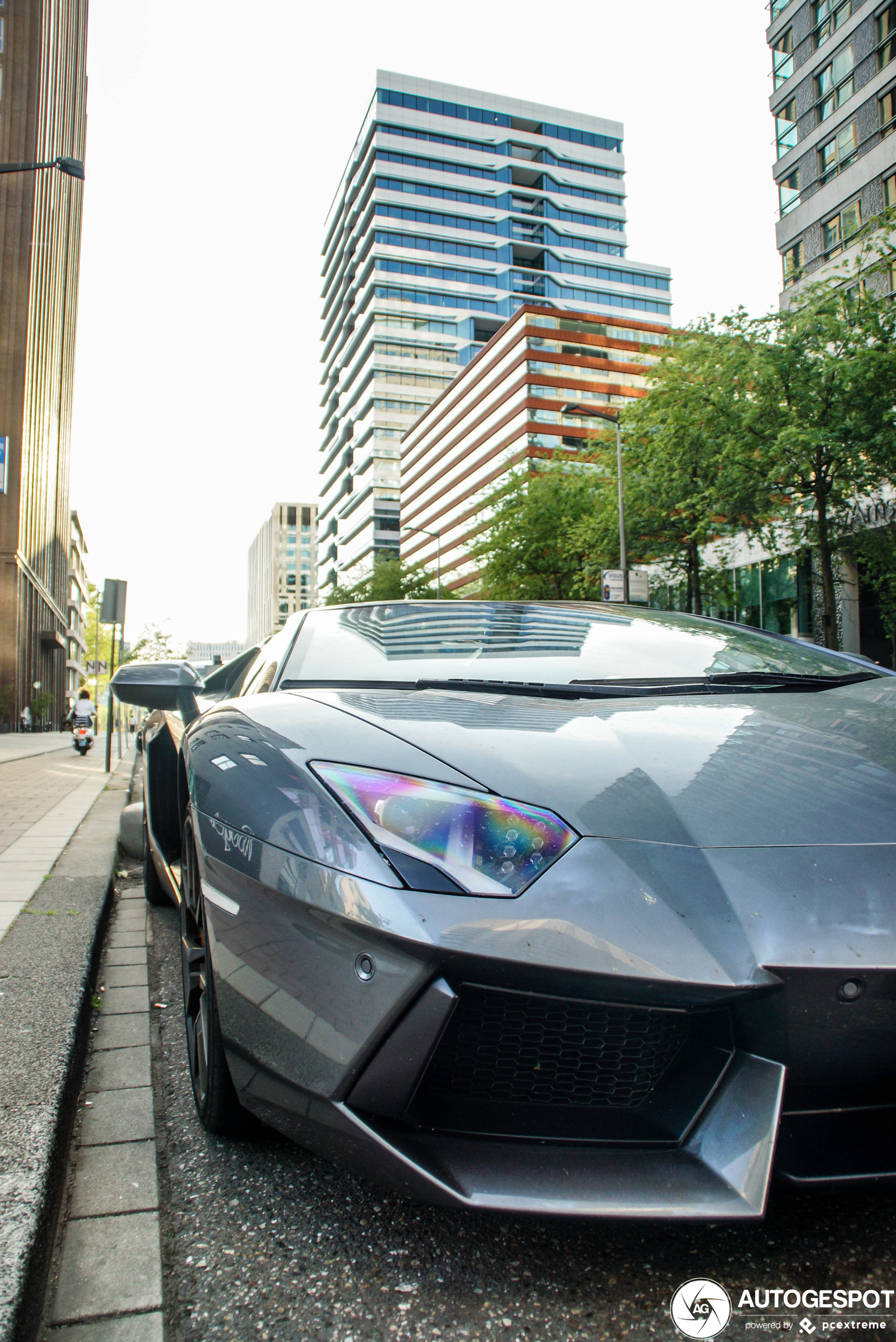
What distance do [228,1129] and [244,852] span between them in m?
0.64

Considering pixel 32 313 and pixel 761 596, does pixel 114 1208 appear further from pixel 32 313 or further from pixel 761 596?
pixel 32 313

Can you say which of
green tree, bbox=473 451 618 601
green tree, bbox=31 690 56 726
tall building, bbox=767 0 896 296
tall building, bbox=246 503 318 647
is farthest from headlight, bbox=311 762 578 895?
tall building, bbox=246 503 318 647

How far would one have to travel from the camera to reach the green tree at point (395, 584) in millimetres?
54844

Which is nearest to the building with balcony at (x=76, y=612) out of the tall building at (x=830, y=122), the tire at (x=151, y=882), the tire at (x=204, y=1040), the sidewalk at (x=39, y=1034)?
the tall building at (x=830, y=122)

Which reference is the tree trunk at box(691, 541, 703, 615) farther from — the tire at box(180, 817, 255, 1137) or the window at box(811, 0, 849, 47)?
the tire at box(180, 817, 255, 1137)

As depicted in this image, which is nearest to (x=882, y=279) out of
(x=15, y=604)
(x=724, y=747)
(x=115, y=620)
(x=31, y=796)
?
(x=115, y=620)

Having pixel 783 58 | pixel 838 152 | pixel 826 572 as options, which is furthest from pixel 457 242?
pixel 826 572

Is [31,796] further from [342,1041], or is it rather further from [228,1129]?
[342,1041]

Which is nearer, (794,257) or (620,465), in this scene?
(620,465)

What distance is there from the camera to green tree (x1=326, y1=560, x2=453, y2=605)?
54.8m

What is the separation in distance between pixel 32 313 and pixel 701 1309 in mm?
40803

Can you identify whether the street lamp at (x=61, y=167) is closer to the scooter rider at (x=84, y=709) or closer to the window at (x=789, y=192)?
the scooter rider at (x=84, y=709)

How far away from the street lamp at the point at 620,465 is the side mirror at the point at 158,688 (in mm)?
18016

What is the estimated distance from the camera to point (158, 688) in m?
2.96
